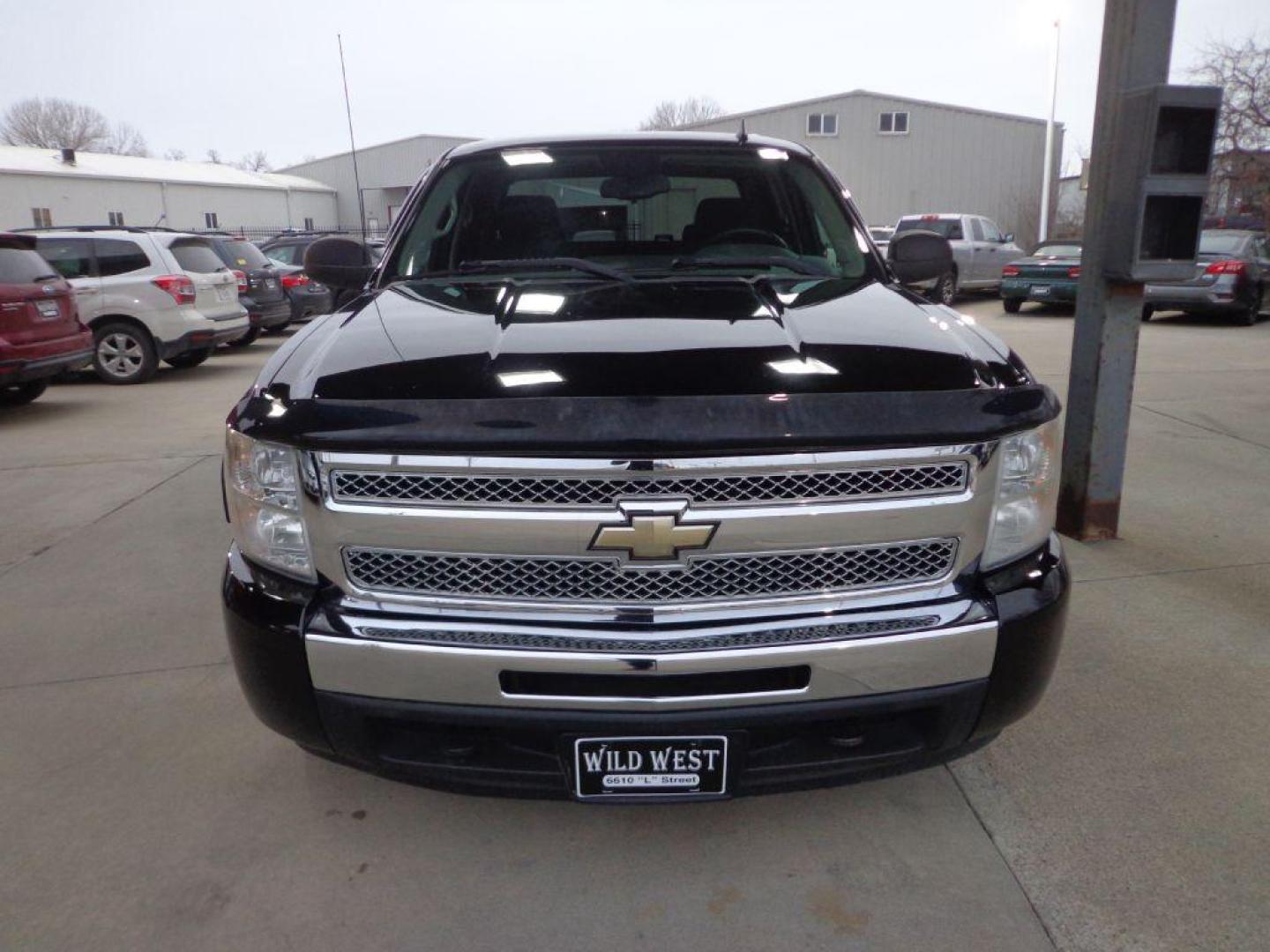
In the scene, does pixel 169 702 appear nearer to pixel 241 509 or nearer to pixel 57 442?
pixel 241 509

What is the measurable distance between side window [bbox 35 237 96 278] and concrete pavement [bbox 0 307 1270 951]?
7794 millimetres

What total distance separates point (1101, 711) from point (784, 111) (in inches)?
1370

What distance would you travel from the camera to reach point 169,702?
3.08m

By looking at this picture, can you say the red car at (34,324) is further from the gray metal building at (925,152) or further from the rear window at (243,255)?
the gray metal building at (925,152)

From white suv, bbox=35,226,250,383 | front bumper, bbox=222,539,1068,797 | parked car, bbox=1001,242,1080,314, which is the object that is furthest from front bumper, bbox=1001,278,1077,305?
front bumper, bbox=222,539,1068,797

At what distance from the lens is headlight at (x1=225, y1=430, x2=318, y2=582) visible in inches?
77.3

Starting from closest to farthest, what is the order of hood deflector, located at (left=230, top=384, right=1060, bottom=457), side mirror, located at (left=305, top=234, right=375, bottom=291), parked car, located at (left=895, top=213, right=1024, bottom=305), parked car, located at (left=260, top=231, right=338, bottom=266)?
hood deflector, located at (left=230, top=384, right=1060, bottom=457) < side mirror, located at (left=305, top=234, right=375, bottom=291) < parked car, located at (left=260, top=231, right=338, bottom=266) < parked car, located at (left=895, top=213, right=1024, bottom=305)

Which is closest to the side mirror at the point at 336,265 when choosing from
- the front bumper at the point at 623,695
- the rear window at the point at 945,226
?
the front bumper at the point at 623,695

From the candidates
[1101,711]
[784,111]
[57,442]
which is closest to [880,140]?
[784,111]

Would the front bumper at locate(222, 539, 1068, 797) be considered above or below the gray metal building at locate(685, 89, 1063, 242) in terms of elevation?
below

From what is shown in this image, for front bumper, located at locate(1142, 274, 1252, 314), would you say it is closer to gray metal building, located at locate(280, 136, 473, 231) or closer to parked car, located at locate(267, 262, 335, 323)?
parked car, located at locate(267, 262, 335, 323)

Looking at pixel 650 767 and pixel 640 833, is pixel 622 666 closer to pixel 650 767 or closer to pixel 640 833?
pixel 650 767

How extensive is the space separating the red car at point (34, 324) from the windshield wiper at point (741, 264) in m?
6.98

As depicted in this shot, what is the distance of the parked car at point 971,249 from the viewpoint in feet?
56.9
